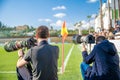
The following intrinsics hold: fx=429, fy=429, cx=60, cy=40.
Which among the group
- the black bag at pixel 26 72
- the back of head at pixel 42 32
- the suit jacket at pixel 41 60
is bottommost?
the black bag at pixel 26 72

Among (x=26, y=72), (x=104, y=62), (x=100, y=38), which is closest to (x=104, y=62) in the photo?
(x=104, y=62)

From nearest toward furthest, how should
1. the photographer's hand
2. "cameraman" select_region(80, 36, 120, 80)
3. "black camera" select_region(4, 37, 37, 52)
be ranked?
"black camera" select_region(4, 37, 37, 52)
the photographer's hand
"cameraman" select_region(80, 36, 120, 80)

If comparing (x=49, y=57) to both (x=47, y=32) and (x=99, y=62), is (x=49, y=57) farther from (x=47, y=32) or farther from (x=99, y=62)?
(x=99, y=62)

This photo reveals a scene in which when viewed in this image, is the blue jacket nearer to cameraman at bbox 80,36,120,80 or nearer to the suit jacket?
cameraman at bbox 80,36,120,80

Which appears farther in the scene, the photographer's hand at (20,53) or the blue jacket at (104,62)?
the blue jacket at (104,62)

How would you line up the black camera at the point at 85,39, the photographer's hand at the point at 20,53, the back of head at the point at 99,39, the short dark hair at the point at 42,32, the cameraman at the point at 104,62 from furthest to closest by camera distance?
the black camera at the point at 85,39 → the back of head at the point at 99,39 → the cameraman at the point at 104,62 → the photographer's hand at the point at 20,53 → the short dark hair at the point at 42,32

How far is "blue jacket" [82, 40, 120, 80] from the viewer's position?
22.0 ft

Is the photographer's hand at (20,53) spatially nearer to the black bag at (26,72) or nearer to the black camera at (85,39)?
the black bag at (26,72)

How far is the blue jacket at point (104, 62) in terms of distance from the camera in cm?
670

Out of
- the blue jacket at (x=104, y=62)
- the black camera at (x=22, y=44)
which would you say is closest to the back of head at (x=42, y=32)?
the black camera at (x=22, y=44)

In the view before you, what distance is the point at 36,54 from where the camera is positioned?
18.4ft

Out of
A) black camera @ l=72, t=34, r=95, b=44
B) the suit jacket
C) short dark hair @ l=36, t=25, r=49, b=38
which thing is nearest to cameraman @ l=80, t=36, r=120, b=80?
black camera @ l=72, t=34, r=95, b=44

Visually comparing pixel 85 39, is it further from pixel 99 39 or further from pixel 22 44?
pixel 22 44

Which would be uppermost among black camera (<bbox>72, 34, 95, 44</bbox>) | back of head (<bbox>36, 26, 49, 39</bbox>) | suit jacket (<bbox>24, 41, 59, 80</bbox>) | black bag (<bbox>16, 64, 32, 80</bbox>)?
back of head (<bbox>36, 26, 49, 39</bbox>)
